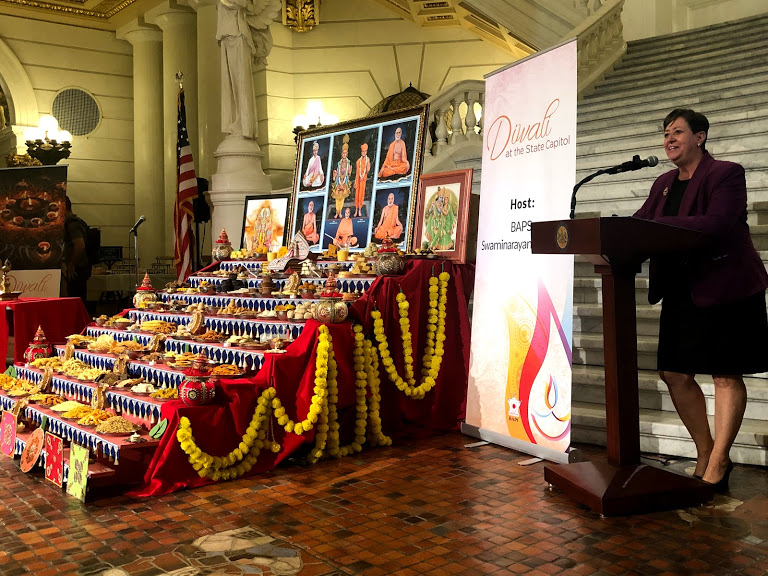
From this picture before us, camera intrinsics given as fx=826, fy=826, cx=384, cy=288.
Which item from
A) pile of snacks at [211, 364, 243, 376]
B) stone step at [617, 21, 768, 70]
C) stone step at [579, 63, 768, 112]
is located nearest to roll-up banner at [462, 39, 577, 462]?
pile of snacks at [211, 364, 243, 376]

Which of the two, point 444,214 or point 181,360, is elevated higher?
point 444,214

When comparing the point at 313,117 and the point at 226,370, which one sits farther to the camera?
the point at 313,117

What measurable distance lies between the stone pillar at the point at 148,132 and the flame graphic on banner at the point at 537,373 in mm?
9915

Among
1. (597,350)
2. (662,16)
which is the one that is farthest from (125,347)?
(662,16)

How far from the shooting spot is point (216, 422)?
4.36m

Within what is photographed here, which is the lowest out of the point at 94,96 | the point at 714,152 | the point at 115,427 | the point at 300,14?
the point at 115,427

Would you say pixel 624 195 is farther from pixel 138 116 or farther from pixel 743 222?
pixel 138 116

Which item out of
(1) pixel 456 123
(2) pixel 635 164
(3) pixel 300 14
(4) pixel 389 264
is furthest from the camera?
(3) pixel 300 14

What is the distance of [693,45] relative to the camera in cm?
1036

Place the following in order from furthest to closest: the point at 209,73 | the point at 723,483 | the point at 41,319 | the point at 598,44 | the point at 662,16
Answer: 1. the point at 662,16
2. the point at 209,73
3. the point at 598,44
4. the point at 41,319
5. the point at 723,483

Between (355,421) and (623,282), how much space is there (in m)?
2.05

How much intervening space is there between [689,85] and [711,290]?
19.9ft

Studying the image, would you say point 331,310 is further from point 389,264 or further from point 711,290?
point 711,290

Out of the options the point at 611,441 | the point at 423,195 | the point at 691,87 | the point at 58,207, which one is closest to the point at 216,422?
the point at 611,441
